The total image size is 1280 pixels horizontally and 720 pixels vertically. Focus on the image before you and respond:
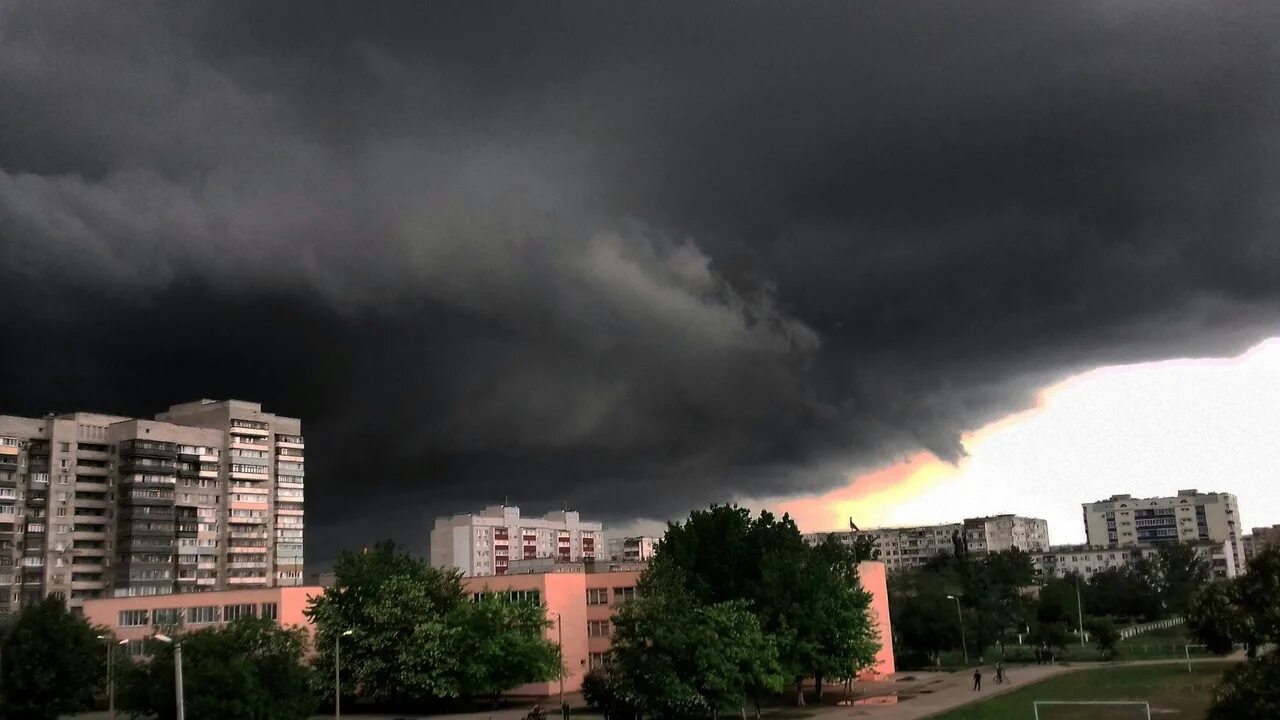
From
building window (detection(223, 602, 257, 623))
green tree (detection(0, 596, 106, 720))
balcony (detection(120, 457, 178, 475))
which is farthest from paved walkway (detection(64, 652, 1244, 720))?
balcony (detection(120, 457, 178, 475))

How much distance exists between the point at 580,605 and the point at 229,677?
103ft

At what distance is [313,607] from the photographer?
6394 cm

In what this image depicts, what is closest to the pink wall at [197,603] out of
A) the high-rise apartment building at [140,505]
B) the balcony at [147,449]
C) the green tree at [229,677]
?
the green tree at [229,677]

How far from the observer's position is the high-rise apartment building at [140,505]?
360 feet

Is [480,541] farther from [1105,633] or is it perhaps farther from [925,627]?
[1105,633]

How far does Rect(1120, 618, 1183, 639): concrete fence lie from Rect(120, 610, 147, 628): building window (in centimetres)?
9451

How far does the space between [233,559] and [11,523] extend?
80.4 ft

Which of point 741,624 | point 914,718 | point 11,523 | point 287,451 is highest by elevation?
point 287,451

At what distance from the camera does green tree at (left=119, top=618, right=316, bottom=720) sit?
45.5 metres

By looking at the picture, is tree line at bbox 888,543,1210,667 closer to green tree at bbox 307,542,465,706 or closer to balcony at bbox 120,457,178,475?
green tree at bbox 307,542,465,706

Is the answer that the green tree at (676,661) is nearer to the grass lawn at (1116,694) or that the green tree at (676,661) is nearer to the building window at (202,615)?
the grass lawn at (1116,694)

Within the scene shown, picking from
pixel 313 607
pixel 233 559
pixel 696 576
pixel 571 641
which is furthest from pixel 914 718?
pixel 233 559

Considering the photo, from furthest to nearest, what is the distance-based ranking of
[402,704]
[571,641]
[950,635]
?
[950,635] → [571,641] → [402,704]

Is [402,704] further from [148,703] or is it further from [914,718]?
[914,718]
